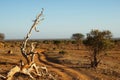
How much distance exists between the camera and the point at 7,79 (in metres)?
17.0

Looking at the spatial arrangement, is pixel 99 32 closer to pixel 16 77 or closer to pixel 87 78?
pixel 87 78

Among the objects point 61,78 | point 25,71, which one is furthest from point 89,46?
point 25,71

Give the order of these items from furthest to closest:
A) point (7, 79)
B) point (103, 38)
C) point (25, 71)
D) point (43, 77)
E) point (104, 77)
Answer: point (103, 38)
point (104, 77)
point (43, 77)
point (25, 71)
point (7, 79)

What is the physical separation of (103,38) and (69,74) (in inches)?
364

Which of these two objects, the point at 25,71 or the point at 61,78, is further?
the point at 61,78

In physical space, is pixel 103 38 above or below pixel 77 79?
above

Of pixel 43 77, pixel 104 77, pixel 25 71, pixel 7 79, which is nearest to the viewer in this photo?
A: pixel 7 79

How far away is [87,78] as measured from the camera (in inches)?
986

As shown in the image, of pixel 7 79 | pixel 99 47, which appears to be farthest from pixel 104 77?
pixel 7 79

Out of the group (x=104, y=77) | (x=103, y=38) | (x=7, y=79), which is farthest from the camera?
(x=103, y=38)

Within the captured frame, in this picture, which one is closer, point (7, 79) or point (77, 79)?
point (7, 79)

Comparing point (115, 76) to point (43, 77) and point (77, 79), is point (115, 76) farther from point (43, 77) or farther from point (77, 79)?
point (43, 77)

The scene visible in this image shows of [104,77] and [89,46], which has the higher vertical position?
[89,46]

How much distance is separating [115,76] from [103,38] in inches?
321
